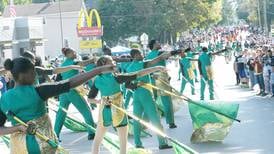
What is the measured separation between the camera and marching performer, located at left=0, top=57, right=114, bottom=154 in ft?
18.3

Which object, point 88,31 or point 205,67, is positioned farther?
point 88,31

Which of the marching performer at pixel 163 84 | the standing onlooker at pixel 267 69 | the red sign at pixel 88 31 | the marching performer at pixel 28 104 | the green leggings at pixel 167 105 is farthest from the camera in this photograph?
the red sign at pixel 88 31

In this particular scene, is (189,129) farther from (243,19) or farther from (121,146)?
(243,19)

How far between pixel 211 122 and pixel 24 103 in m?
6.42

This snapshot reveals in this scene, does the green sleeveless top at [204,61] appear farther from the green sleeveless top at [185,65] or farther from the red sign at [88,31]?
the red sign at [88,31]

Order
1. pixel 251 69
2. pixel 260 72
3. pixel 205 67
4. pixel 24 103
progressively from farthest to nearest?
pixel 251 69, pixel 260 72, pixel 205 67, pixel 24 103

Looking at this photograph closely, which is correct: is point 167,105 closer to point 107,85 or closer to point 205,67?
point 107,85

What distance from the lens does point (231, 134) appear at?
42.6 feet

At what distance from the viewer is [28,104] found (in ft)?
18.9

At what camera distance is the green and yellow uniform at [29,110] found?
5.73 metres

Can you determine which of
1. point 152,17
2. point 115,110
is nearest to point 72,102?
point 115,110

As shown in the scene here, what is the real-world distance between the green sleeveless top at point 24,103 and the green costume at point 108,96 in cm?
343

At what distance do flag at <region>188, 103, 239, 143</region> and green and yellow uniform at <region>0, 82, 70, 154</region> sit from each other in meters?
5.93

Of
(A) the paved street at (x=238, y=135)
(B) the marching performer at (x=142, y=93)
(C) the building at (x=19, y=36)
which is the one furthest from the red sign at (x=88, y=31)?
(B) the marching performer at (x=142, y=93)
